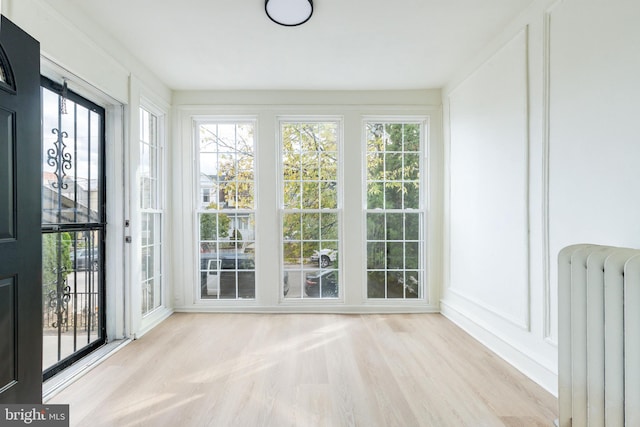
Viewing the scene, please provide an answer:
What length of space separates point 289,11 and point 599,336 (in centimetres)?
263

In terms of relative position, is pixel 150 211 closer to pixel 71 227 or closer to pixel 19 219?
pixel 71 227

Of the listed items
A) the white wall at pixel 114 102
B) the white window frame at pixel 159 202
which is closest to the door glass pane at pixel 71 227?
the white wall at pixel 114 102

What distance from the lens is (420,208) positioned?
13.5ft

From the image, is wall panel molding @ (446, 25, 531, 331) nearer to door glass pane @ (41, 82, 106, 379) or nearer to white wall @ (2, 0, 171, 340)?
white wall @ (2, 0, 171, 340)

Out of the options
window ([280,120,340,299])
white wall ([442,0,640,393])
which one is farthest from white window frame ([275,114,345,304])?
white wall ([442,0,640,393])

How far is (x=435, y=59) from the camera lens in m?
3.26

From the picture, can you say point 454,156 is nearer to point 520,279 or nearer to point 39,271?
point 520,279

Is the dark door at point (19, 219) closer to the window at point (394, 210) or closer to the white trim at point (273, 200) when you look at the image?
the white trim at point (273, 200)

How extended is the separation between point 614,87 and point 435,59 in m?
1.74

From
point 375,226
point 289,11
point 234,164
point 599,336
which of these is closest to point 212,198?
point 234,164

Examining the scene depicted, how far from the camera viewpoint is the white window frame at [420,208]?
13.3 feet

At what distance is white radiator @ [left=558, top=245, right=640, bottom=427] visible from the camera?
135cm

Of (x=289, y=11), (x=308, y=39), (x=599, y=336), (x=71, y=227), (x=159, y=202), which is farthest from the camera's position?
(x=159, y=202)

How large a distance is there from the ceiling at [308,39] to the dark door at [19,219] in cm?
97
